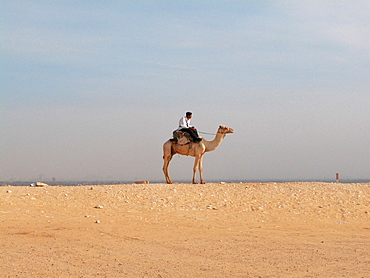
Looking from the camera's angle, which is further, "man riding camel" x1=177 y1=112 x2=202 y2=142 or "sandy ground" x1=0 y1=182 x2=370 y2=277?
"man riding camel" x1=177 y1=112 x2=202 y2=142

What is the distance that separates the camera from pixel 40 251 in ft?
37.3

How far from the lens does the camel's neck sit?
2530cm

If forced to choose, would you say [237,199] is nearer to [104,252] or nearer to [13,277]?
[104,252]

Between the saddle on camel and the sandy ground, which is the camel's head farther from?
the sandy ground

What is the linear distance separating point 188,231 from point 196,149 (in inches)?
419

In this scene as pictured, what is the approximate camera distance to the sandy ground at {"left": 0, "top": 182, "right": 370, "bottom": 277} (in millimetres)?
10016

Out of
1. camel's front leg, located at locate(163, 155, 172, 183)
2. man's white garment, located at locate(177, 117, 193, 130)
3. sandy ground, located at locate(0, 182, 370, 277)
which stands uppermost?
man's white garment, located at locate(177, 117, 193, 130)

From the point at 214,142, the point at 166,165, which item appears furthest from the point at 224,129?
the point at 166,165

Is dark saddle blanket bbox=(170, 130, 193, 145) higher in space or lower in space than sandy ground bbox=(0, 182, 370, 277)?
higher

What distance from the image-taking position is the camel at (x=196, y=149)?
24.6 m

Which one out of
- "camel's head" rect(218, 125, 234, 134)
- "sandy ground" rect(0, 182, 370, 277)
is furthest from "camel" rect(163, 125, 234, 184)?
"sandy ground" rect(0, 182, 370, 277)

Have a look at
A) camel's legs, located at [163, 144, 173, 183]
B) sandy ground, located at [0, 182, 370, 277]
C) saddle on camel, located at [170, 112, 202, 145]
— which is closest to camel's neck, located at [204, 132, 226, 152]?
saddle on camel, located at [170, 112, 202, 145]

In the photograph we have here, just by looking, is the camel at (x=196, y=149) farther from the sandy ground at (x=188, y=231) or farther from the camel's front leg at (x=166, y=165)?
the sandy ground at (x=188, y=231)

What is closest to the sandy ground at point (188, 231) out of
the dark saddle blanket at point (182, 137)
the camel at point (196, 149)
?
the camel at point (196, 149)
